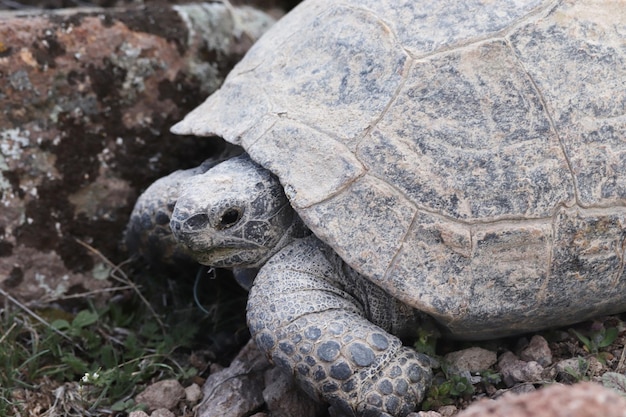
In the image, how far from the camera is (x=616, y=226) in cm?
276

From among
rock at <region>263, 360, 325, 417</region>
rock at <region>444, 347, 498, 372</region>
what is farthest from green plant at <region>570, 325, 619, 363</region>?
rock at <region>263, 360, 325, 417</region>

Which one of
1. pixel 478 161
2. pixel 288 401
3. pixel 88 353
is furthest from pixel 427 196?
pixel 88 353

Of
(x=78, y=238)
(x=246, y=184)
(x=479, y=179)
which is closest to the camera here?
(x=479, y=179)

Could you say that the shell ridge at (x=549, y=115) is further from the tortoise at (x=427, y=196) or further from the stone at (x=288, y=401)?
the stone at (x=288, y=401)

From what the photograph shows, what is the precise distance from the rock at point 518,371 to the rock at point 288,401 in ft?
2.33

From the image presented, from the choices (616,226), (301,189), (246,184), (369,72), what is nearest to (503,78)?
(369,72)

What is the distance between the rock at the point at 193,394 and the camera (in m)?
3.07

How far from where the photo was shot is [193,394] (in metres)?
3.08

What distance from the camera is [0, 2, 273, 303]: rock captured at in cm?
359

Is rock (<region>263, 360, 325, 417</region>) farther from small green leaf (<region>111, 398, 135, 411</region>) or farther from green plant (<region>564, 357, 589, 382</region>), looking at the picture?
green plant (<region>564, 357, 589, 382</region>)

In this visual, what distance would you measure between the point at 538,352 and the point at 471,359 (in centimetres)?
26

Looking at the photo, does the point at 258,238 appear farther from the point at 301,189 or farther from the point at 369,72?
the point at 369,72

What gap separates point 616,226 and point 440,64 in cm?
89

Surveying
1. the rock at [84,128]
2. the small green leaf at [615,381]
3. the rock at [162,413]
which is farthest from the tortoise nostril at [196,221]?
the small green leaf at [615,381]
